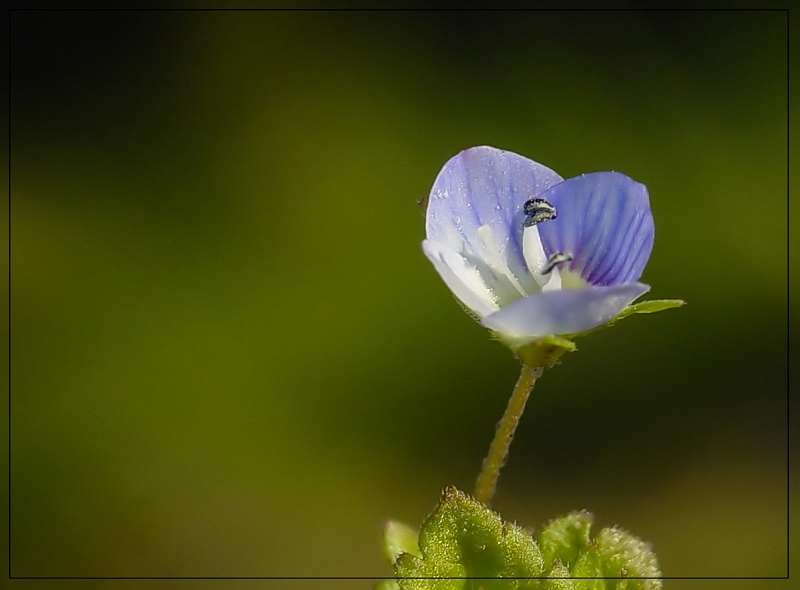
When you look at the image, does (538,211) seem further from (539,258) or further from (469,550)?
(469,550)

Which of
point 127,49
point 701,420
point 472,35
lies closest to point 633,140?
point 472,35

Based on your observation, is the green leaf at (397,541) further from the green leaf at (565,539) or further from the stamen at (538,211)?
the stamen at (538,211)

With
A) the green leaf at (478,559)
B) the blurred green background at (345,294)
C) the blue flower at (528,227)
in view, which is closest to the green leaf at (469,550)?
the green leaf at (478,559)

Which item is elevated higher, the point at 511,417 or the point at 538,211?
the point at 538,211

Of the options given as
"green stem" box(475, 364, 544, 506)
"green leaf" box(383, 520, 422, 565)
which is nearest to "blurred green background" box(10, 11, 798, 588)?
"green leaf" box(383, 520, 422, 565)

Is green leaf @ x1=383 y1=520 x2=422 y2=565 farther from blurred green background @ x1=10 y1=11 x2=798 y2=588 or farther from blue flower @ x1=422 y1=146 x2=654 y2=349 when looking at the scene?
blurred green background @ x1=10 y1=11 x2=798 y2=588

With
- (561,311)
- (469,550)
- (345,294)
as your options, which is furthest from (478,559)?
(345,294)
